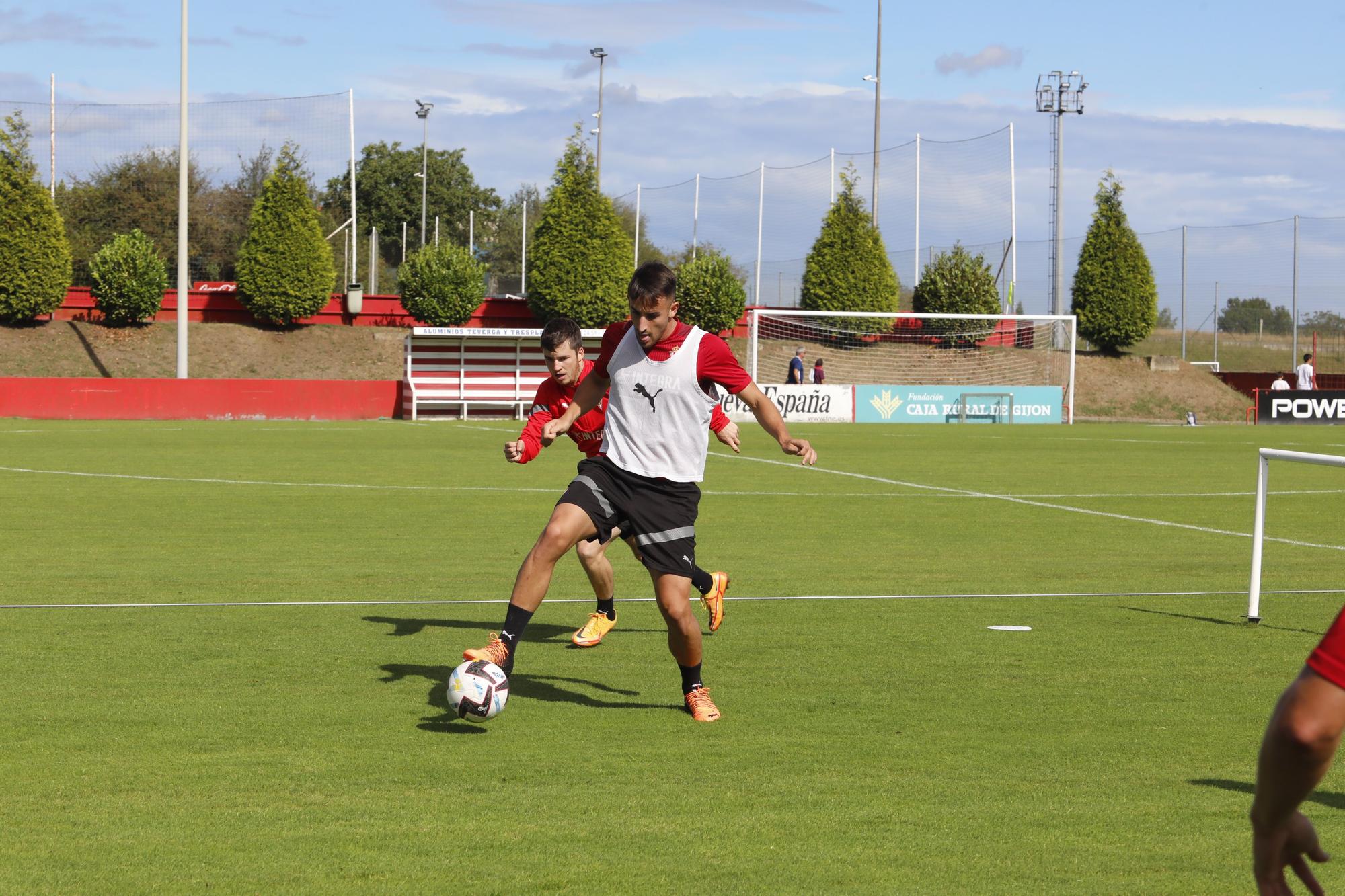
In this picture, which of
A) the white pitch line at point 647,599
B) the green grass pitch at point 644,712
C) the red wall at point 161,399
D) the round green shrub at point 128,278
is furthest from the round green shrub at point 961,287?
the white pitch line at point 647,599

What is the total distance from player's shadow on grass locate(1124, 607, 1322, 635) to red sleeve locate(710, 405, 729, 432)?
3758mm

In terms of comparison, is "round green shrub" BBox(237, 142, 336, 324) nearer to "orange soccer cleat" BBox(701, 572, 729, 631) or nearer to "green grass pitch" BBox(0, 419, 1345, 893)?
"green grass pitch" BBox(0, 419, 1345, 893)

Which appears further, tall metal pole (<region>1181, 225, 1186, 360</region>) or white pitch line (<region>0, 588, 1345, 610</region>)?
tall metal pole (<region>1181, 225, 1186, 360</region>)

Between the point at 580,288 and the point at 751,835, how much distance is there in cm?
4696

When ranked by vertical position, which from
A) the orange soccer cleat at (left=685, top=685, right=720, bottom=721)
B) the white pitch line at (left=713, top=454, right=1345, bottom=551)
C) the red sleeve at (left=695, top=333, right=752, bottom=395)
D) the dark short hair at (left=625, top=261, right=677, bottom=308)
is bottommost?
the white pitch line at (left=713, top=454, right=1345, bottom=551)

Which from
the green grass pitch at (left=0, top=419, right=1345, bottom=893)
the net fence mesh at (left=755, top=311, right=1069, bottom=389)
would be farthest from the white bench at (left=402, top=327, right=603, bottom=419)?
the green grass pitch at (left=0, top=419, right=1345, bottom=893)

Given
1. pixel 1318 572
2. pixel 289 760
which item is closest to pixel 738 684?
pixel 289 760

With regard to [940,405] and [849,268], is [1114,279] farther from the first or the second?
[940,405]

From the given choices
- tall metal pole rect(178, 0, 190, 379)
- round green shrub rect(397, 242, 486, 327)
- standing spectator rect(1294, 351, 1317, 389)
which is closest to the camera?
tall metal pole rect(178, 0, 190, 379)

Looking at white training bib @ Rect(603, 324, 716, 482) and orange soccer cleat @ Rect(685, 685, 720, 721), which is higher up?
white training bib @ Rect(603, 324, 716, 482)

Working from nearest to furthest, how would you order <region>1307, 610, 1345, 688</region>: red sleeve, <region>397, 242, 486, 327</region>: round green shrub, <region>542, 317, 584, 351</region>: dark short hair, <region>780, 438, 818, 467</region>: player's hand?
1. <region>1307, 610, 1345, 688</region>: red sleeve
2. <region>780, 438, 818, 467</region>: player's hand
3. <region>542, 317, 584, 351</region>: dark short hair
4. <region>397, 242, 486, 327</region>: round green shrub

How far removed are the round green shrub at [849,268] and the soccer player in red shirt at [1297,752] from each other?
5053cm

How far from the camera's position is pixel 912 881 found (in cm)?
429

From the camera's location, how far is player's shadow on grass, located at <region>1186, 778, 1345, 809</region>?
5184 mm
